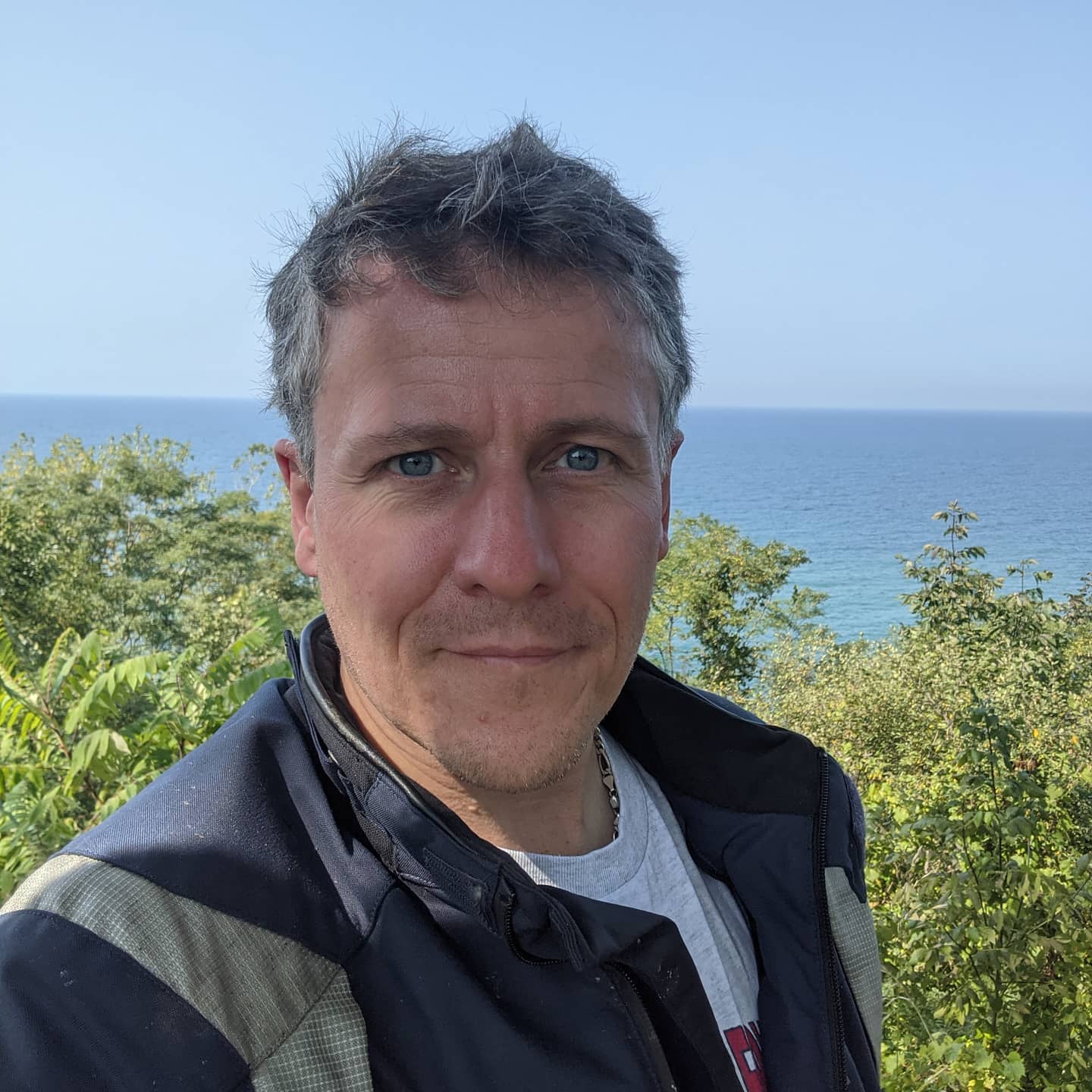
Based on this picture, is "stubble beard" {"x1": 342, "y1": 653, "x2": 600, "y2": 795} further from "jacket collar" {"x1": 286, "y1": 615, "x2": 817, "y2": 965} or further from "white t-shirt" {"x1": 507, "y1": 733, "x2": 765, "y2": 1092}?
"white t-shirt" {"x1": 507, "y1": 733, "x2": 765, "y2": 1092}

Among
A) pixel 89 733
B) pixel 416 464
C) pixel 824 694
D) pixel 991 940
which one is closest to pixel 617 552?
pixel 416 464

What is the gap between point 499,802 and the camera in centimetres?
173

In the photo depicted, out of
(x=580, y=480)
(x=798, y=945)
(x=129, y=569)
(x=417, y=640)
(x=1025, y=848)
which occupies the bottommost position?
(x=1025, y=848)

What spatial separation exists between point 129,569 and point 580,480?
36.7 m

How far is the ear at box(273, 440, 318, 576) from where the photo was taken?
5.76 ft

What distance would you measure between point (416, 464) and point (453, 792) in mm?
619

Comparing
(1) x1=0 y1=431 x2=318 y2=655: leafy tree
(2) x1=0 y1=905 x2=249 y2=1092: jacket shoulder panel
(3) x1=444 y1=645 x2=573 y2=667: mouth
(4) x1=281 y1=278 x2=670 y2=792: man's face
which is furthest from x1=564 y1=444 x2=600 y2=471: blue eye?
(1) x1=0 y1=431 x2=318 y2=655: leafy tree

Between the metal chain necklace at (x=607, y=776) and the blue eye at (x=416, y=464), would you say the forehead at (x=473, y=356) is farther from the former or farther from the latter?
the metal chain necklace at (x=607, y=776)

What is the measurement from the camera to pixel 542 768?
156 centimetres

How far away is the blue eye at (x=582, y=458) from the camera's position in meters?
1.59

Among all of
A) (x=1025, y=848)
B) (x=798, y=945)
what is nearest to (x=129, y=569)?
(x=1025, y=848)

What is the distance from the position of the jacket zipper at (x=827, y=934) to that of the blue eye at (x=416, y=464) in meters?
1.11

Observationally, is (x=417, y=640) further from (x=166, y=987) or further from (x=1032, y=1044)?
(x=1032, y=1044)

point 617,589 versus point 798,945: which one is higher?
point 617,589
